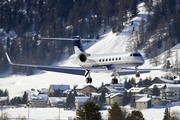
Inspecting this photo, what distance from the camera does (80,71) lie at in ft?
189

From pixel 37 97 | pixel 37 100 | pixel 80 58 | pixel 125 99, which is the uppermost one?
pixel 80 58

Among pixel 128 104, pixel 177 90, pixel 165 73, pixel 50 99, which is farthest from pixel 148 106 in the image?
pixel 165 73

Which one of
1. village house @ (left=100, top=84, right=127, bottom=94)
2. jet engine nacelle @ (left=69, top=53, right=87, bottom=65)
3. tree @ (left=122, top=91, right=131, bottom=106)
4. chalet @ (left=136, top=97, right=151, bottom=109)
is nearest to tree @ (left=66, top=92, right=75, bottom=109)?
tree @ (left=122, top=91, right=131, bottom=106)

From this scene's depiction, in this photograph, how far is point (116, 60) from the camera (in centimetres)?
4888

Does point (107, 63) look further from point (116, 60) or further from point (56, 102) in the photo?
point (56, 102)

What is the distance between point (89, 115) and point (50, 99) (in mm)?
86685

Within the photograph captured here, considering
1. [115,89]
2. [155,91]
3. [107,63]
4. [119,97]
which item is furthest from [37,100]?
[107,63]

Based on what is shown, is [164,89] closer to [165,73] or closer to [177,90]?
[177,90]

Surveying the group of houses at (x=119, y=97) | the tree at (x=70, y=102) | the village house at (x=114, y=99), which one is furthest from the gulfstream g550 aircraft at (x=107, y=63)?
the village house at (x=114, y=99)

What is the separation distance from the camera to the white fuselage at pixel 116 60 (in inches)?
1868

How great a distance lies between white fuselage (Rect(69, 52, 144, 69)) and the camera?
156 ft

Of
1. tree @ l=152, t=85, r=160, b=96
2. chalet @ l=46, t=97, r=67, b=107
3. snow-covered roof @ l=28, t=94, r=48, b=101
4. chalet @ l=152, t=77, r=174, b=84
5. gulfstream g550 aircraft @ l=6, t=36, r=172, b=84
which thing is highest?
gulfstream g550 aircraft @ l=6, t=36, r=172, b=84

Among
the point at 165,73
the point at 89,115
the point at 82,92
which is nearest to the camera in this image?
the point at 89,115

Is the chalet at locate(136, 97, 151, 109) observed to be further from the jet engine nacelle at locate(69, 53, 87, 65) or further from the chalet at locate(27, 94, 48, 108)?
the jet engine nacelle at locate(69, 53, 87, 65)
